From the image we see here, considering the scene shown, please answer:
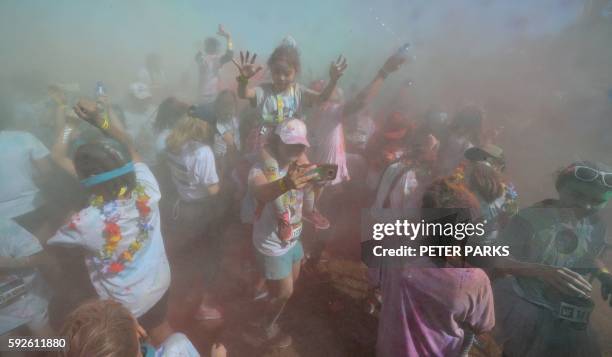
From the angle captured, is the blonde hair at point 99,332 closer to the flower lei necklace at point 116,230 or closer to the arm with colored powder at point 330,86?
the flower lei necklace at point 116,230

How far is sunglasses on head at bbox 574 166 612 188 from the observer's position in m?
2.05

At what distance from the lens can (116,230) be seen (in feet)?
6.07

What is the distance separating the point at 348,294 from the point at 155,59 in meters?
8.44

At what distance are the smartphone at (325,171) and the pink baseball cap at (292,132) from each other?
17.7 inches

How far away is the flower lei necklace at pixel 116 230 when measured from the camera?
1815 millimetres

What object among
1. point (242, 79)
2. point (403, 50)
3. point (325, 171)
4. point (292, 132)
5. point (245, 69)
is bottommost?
point (325, 171)

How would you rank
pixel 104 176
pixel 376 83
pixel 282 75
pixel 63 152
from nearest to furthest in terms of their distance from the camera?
pixel 104 176 < pixel 63 152 < pixel 282 75 < pixel 376 83

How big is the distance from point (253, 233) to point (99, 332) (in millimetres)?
1439

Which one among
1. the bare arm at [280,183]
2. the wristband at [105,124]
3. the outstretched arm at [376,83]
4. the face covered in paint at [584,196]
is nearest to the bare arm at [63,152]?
the wristband at [105,124]

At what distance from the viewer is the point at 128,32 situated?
1819 centimetres

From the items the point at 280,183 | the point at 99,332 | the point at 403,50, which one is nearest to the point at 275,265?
the point at 280,183

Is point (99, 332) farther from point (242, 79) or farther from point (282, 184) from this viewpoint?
point (242, 79)

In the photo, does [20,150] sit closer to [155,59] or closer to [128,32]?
[155,59]

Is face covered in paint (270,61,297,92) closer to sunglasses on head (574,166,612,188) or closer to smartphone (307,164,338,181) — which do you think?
smartphone (307,164,338,181)
